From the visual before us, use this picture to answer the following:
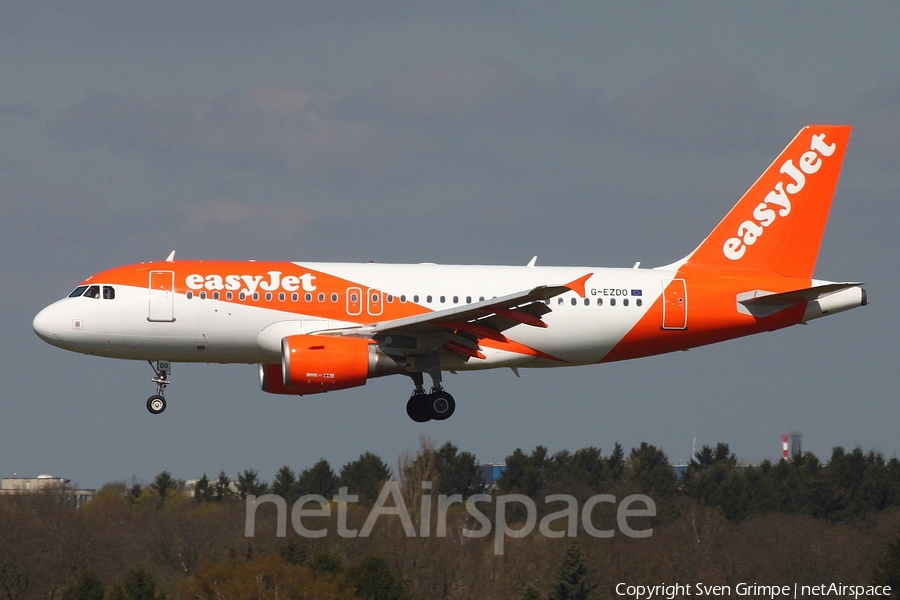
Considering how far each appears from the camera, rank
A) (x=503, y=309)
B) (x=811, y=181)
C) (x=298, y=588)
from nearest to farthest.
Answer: (x=503, y=309) < (x=811, y=181) < (x=298, y=588)

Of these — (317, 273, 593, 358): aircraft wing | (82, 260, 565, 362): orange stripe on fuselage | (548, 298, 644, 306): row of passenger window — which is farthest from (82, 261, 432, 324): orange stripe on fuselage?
→ (548, 298, 644, 306): row of passenger window

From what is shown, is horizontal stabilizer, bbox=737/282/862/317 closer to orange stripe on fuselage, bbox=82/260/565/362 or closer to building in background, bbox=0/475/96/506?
orange stripe on fuselage, bbox=82/260/565/362

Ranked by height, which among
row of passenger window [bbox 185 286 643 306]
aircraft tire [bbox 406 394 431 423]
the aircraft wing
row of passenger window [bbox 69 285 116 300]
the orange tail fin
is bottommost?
aircraft tire [bbox 406 394 431 423]

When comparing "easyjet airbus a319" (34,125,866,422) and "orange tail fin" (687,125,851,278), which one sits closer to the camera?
"easyjet airbus a319" (34,125,866,422)

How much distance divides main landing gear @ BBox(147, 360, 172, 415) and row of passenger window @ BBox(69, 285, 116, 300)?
2.30 meters

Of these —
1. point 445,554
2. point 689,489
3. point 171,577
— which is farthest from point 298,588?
point 689,489

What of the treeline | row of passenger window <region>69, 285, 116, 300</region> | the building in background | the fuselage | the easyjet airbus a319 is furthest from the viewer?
the building in background

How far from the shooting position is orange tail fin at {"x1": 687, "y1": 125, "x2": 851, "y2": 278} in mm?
40688

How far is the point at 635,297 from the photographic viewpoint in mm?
38281

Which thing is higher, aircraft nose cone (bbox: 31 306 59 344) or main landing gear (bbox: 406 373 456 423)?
aircraft nose cone (bbox: 31 306 59 344)

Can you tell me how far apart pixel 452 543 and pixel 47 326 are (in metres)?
40.2

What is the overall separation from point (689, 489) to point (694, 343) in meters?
62.3

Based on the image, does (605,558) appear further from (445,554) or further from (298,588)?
(298,588)

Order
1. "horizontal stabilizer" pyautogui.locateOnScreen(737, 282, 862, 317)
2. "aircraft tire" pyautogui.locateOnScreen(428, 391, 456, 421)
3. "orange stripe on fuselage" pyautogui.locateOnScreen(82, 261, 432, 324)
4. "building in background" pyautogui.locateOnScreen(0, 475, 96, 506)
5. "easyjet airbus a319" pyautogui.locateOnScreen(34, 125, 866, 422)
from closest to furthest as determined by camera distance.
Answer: "easyjet airbus a319" pyautogui.locateOnScreen(34, 125, 866, 422)
"orange stripe on fuselage" pyautogui.locateOnScreen(82, 261, 432, 324)
"aircraft tire" pyautogui.locateOnScreen(428, 391, 456, 421)
"horizontal stabilizer" pyautogui.locateOnScreen(737, 282, 862, 317)
"building in background" pyautogui.locateOnScreen(0, 475, 96, 506)
